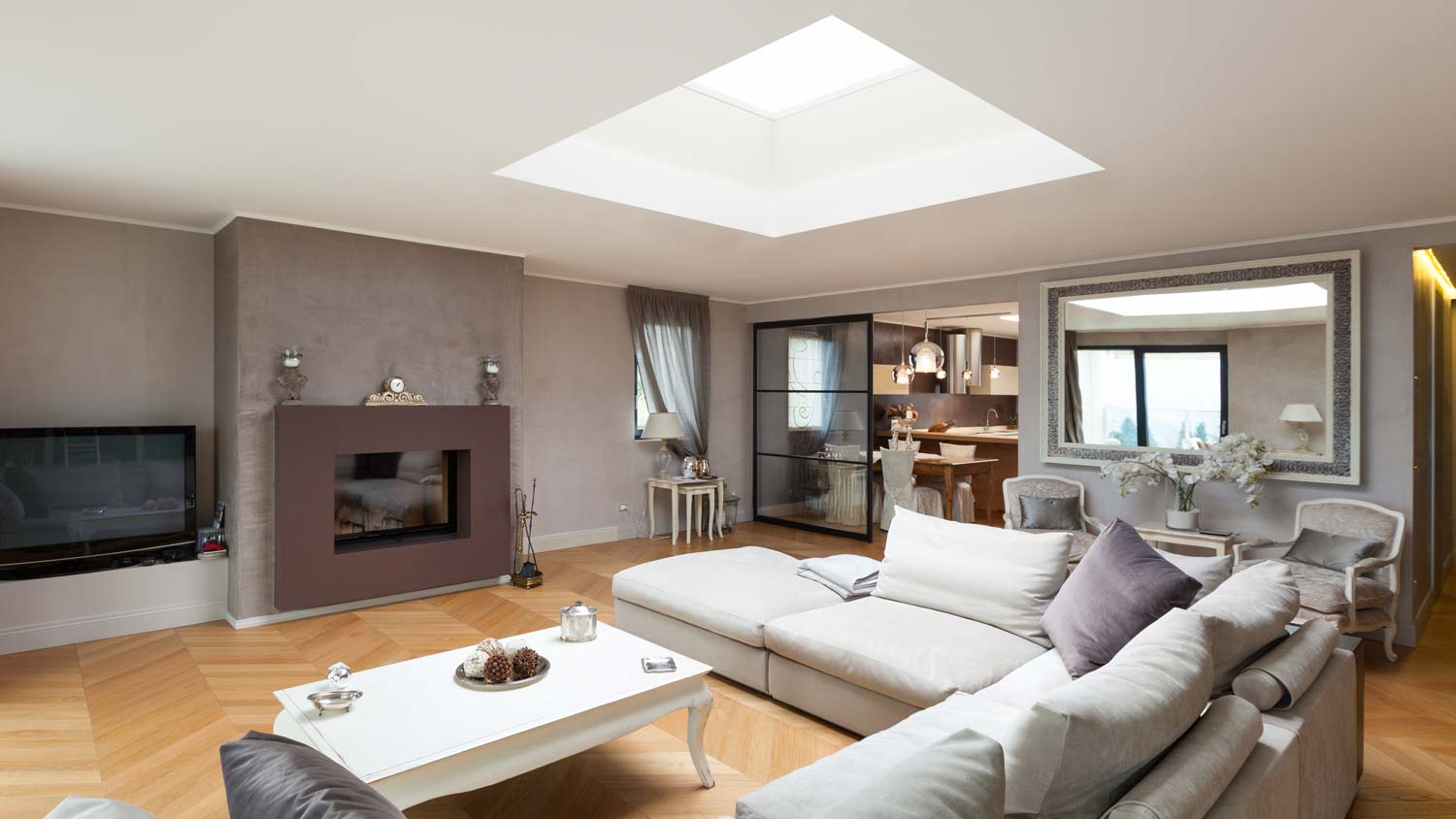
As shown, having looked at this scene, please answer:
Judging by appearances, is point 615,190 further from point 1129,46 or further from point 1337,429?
point 1337,429

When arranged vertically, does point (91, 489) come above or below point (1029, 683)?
above

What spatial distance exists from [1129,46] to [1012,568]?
1.86m

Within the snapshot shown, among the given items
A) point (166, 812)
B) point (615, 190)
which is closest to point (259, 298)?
point (615, 190)

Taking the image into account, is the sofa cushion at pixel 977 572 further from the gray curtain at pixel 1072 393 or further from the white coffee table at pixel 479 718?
the gray curtain at pixel 1072 393

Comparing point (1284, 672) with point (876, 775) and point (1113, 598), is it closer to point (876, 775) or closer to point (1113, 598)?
point (1113, 598)

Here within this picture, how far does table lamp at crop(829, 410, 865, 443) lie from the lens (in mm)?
7227

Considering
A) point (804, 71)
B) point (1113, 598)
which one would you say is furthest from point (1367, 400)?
point (804, 71)

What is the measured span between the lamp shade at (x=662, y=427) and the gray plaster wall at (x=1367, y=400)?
301 cm

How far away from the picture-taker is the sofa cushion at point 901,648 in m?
2.58

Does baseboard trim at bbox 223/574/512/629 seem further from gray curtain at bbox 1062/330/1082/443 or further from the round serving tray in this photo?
gray curtain at bbox 1062/330/1082/443

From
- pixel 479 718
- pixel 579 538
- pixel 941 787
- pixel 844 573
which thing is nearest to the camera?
pixel 941 787

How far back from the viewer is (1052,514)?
5219 millimetres

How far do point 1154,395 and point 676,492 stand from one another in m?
3.96

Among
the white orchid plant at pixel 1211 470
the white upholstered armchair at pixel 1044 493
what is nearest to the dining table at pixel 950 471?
the white upholstered armchair at pixel 1044 493
